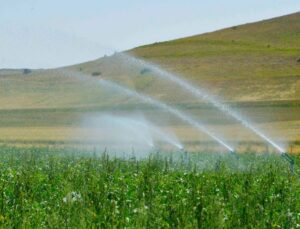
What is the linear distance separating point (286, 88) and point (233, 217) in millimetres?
67769

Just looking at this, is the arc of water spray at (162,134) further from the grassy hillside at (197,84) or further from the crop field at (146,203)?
the crop field at (146,203)

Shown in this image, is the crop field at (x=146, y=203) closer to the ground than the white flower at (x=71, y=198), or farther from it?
closer to the ground

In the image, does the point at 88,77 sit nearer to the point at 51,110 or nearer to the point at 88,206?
the point at 51,110

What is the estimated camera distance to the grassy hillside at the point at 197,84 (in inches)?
2386

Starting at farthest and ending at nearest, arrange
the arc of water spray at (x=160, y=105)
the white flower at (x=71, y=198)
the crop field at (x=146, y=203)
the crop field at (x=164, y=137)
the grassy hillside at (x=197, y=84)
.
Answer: the grassy hillside at (x=197, y=84)
the arc of water spray at (x=160, y=105)
the crop field at (x=164, y=137)
the white flower at (x=71, y=198)
the crop field at (x=146, y=203)

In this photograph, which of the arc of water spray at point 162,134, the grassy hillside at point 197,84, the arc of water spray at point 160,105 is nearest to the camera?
the arc of water spray at point 162,134

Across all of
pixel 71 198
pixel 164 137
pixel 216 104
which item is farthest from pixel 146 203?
pixel 216 104

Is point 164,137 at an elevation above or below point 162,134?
below

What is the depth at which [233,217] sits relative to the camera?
10445mm

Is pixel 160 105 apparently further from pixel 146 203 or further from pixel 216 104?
pixel 146 203

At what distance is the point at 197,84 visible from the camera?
87.1 meters

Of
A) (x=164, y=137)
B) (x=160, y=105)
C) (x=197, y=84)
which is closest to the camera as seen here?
(x=164, y=137)

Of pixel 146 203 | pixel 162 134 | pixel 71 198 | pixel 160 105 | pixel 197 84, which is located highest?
pixel 197 84

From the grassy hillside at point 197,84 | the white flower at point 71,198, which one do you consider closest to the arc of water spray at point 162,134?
the grassy hillside at point 197,84
